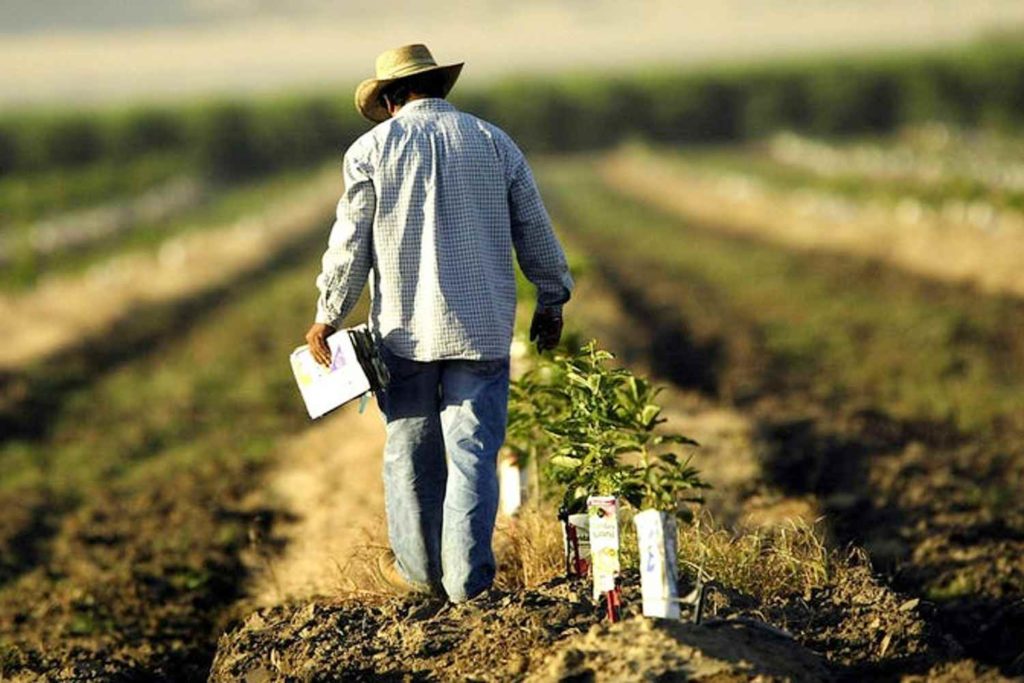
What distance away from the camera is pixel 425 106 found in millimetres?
5586

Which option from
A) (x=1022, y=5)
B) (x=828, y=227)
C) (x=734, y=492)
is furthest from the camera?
(x=1022, y=5)

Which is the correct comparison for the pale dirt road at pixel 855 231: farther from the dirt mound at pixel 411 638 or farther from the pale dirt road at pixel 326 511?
the dirt mound at pixel 411 638

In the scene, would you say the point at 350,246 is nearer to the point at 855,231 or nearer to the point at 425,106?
the point at 425,106

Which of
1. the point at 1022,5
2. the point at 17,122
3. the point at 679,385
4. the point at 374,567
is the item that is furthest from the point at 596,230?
the point at 1022,5

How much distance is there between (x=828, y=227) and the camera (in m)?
22.9

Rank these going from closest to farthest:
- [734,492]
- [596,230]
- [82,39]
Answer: [734,492] < [596,230] < [82,39]

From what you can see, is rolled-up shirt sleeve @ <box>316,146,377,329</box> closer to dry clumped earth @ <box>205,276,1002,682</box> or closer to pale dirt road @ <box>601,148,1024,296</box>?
dry clumped earth @ <box>205,276,1002,682</box>

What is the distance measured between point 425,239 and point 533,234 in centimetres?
42

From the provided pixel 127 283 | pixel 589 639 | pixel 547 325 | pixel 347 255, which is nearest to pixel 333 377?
pixel 347 255

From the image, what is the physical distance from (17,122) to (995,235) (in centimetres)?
4614

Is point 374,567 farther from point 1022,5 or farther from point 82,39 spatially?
point 82,39

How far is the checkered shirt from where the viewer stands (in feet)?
17.8

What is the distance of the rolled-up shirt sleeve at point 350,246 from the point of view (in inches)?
213

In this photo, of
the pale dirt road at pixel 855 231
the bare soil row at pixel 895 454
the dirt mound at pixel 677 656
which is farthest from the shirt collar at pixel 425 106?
the pale dirt road at pixel 855 231
